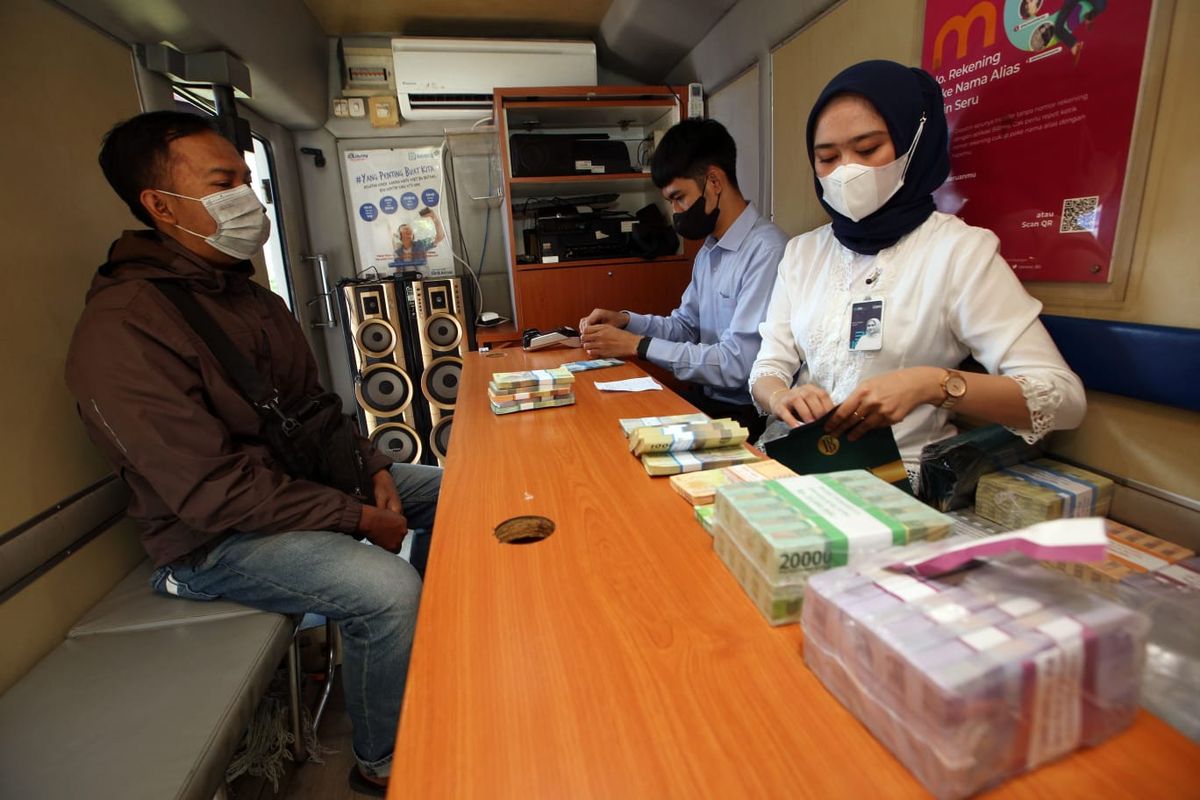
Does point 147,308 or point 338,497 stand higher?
point 147,308

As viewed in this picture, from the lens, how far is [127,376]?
111cm

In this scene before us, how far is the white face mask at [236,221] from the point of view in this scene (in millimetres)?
1359

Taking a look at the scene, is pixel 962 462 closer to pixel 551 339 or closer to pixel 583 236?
pixel 551 339

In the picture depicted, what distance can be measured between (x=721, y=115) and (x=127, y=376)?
108 inches

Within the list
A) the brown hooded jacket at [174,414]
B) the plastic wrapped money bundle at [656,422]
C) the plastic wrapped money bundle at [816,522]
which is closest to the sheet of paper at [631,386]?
the plastic wrapped money bundle at [656,422]

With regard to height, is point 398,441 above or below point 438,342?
below

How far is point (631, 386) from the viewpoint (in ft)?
5.54

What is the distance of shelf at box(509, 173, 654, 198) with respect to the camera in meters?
2.86

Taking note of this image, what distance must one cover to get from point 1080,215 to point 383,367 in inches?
119

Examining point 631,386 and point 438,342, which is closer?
point 631,386

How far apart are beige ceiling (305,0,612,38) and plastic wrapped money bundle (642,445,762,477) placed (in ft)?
9.22

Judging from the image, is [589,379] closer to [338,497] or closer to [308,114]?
[338,497]

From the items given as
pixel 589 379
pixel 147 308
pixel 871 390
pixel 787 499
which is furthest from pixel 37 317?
pixel 871 390

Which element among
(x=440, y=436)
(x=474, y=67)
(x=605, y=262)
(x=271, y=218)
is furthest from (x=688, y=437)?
(x=271, y=218)
